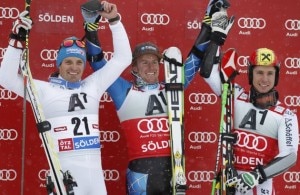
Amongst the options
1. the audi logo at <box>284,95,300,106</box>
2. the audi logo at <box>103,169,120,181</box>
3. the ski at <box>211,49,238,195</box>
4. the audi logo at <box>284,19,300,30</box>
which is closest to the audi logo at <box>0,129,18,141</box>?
the audi logo at <box>103,169,120,181</box>

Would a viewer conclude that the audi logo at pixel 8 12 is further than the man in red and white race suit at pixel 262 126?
Yes

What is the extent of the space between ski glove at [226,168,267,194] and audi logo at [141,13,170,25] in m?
2.08

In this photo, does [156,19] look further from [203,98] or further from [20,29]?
[20,29]

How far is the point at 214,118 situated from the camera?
7.11 metres

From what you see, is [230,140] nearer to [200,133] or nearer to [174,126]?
[174,126]

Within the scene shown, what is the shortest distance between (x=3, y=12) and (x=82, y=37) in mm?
887

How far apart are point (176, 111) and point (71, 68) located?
1.10 meters

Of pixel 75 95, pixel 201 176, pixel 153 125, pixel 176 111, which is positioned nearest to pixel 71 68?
pixel 75 95

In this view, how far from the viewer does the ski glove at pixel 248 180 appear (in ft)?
18.8

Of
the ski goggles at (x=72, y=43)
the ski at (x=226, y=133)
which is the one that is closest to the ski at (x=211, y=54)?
the ski at (x=226, y=133)

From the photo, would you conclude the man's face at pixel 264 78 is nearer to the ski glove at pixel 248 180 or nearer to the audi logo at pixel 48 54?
the ski glove at pixel 248 180

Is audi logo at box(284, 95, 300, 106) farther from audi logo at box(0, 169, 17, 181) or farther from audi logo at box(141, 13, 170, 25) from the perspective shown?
audi logo at box(0, 169, 17, 181)

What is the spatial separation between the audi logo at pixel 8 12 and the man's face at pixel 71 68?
1209 millimetres

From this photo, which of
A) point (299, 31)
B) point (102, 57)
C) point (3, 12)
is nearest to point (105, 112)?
point (102, 57)
